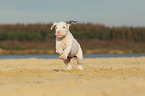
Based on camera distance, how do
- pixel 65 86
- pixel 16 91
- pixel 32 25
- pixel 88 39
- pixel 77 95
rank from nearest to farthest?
1. pixel 77 95
2. pixel 16 91
3. pixel 65 86
4. pixel 88 39
5. pixel 32 25

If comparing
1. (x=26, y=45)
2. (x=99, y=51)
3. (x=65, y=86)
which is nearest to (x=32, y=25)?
(x=26, y=45)

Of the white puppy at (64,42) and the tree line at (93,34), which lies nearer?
the white puppy at (64,42)

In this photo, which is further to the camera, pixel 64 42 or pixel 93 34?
pixel 93 34

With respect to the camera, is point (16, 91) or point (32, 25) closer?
point (16, 91)

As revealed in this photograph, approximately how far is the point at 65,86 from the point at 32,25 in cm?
4934

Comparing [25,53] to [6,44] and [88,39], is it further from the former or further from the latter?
[88,39]

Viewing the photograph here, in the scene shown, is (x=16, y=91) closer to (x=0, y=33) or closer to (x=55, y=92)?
(x=55, y=92)

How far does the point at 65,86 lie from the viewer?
4566mm

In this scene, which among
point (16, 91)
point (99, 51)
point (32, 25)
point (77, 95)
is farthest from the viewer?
point (32, 25)

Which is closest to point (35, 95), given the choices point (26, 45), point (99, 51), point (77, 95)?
point (77, 95)

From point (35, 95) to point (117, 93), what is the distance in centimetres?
142

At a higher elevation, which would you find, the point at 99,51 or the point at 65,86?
the point at 65,86

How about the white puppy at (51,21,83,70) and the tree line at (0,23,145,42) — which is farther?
the tree line at (0,23,145,42)

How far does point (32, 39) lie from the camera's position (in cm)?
4569
